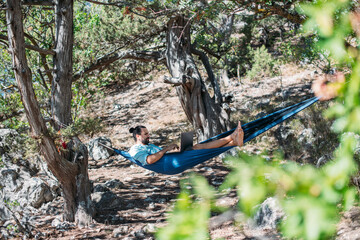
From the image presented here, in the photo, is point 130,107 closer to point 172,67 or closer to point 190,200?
point 172,67

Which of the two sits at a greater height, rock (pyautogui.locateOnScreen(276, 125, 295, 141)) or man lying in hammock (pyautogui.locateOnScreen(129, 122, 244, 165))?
man lying in hammock (pyautogui.locateOnScreen(129, 122, 244, 165))

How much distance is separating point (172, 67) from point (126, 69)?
5.52 meters

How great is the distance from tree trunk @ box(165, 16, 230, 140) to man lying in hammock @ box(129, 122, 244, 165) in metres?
2.02

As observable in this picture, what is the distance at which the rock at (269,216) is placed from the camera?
104 inches

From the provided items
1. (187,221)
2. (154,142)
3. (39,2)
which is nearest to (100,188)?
Answer: (39,2)

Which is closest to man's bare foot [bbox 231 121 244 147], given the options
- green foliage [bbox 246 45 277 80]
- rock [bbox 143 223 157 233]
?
rock [bbox 143 223 157 233]

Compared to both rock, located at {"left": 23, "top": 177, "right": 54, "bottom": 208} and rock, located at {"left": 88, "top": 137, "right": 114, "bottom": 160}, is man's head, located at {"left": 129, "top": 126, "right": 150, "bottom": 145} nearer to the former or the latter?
rock, located at {"left": 23, "top": 177, "right": 54, "bottom": 208}

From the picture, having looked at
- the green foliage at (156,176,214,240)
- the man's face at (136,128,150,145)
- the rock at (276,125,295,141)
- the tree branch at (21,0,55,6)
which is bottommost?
the rock at (276,125,295,141)

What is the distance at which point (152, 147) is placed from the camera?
3211mm

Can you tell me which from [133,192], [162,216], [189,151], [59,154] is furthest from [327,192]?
[133,192]

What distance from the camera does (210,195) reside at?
16.4 inches

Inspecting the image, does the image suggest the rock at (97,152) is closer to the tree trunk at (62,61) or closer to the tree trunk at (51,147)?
the tree trunk at (51,147)

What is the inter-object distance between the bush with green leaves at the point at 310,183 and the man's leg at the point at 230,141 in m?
2.62

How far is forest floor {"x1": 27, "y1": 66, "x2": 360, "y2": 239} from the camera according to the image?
3.03 m
